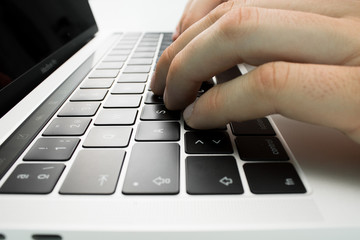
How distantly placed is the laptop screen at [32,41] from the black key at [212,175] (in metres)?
0.33

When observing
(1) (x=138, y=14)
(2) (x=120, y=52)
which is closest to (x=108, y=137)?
(2) (x=120, y=52)

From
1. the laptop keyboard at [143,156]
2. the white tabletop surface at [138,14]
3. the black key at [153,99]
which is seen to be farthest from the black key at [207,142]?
the white tabletop surface at [138,14]

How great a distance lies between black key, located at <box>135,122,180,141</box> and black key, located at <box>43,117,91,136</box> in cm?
8

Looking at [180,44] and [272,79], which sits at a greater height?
[180,44]

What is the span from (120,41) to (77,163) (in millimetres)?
548

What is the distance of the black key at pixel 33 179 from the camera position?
0.95ft

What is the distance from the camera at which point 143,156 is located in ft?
1.07

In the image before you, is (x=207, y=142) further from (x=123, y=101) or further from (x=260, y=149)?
(x=123, y=101)

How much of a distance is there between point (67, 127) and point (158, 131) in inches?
5.3

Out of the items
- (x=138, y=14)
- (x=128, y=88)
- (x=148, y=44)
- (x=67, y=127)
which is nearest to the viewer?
(x=67, y=127)

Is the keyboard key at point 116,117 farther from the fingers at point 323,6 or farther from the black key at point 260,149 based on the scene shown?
the fingers at point 323,6

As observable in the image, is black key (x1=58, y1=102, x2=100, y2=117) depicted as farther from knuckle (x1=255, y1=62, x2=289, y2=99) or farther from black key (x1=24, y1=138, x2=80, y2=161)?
knuckle (x1=255, y1=62, x2=289, y2=99)

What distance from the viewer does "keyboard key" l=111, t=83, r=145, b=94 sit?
19.5 inches

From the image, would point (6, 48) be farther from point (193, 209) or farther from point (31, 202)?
point (193, 209)
